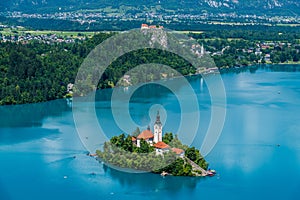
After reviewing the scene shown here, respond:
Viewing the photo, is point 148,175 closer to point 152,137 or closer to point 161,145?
point 161,145

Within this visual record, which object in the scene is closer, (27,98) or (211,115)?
(211,115)

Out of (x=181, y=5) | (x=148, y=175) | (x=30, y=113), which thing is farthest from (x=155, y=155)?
(x=181, y=5)

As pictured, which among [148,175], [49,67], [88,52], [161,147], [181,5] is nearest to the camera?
[148,175]

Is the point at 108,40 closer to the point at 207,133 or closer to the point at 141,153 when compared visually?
the point at 207,133

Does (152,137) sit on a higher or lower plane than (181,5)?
lower

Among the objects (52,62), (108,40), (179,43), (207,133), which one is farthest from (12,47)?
(207,133)

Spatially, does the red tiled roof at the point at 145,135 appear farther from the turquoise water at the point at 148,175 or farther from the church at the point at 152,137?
the turquoise water at the point at 148,175

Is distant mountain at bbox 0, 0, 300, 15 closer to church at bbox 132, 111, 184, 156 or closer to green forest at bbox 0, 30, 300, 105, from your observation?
green forest at bbox 0, 30, 300, 105

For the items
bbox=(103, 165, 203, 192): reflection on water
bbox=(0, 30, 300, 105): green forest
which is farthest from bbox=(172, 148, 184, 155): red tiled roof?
bbox=(0, 30, 300, 105): green forest
